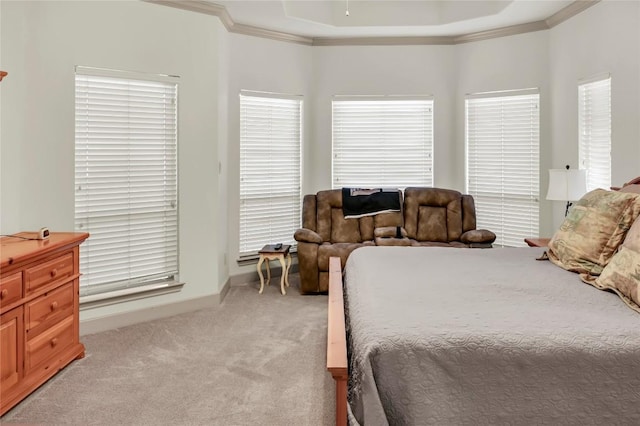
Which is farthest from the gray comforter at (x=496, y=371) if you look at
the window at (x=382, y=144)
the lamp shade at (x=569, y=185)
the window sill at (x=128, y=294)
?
the window at (x=382, y=144)

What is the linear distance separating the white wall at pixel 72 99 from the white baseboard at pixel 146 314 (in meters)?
0.05

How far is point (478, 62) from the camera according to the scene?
5.65 m

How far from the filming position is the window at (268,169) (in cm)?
541

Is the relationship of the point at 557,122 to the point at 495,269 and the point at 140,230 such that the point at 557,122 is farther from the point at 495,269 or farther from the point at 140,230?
the point at 140,230

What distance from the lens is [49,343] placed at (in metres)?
2.92

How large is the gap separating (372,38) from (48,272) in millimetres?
4554

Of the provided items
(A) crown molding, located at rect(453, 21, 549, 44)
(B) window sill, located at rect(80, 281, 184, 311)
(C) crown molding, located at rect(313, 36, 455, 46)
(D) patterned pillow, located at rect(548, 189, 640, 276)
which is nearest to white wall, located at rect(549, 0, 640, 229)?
(A) crown molding, located at rect(453, 21, 549, 44)

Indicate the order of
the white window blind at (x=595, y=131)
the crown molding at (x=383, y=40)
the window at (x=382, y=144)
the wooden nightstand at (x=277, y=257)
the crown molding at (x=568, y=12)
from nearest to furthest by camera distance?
the white window blind at (x=595, y=131), the crown molding at (x=568, y=12), the wooden nightstand at (x=277, y=257), the crown molding at (x=383, y=40), the window at (x=382, y=144)

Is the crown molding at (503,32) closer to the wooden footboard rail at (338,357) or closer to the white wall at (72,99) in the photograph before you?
the white wall at (72,99)

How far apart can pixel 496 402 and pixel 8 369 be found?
8.27ft

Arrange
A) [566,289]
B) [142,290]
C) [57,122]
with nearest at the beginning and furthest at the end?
[566,289]
[57,122]
[142,290]

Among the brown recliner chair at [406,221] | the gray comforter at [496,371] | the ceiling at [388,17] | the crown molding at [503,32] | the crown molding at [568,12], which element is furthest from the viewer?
the brown recliner chair at [406,221]

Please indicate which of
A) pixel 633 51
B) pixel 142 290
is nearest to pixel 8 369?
pixel 142 290

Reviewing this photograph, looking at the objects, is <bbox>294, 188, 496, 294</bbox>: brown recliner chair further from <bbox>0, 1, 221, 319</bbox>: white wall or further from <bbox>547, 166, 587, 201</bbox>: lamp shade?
<bbox>0, 1, 221, 319</bbox>: white wall
